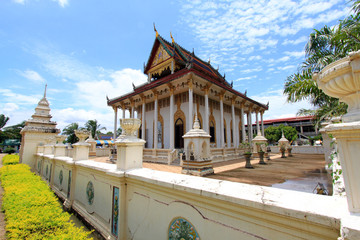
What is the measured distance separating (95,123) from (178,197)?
125 ft

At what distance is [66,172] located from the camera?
5.53 meters

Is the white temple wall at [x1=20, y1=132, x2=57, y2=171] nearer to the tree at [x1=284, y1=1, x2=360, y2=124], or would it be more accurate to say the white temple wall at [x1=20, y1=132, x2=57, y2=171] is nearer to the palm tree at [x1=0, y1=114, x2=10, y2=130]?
the tree at [x1=284, y1=1, x2=360, y2=124]

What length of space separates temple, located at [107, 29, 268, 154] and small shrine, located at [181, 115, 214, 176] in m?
5.06

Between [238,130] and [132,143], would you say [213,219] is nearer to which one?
[132,143]

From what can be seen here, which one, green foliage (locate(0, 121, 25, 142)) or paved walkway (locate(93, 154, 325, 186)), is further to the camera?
green foliage (locate(0, 121, 25, 142))

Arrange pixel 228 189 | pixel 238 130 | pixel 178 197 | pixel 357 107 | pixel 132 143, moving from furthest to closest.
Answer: pixel 238 130 → pixel 132 143 → pixel 178 197 → pixel 228 189 → pixel 357 107

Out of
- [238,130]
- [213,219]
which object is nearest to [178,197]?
[213,219]

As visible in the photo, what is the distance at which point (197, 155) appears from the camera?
757cm

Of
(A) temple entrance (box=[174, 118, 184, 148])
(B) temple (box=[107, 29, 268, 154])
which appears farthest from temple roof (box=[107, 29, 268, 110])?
(A) temple entrance (box=[174, 118, 184, 148])

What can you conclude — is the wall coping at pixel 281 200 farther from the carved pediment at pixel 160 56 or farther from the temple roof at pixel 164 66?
the carved pediment at pixel 160 56

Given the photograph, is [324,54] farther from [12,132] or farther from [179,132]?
[12,132]

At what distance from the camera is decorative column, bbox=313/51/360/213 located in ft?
3.46

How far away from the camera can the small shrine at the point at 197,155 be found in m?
7.46

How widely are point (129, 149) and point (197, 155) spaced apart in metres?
4.97
